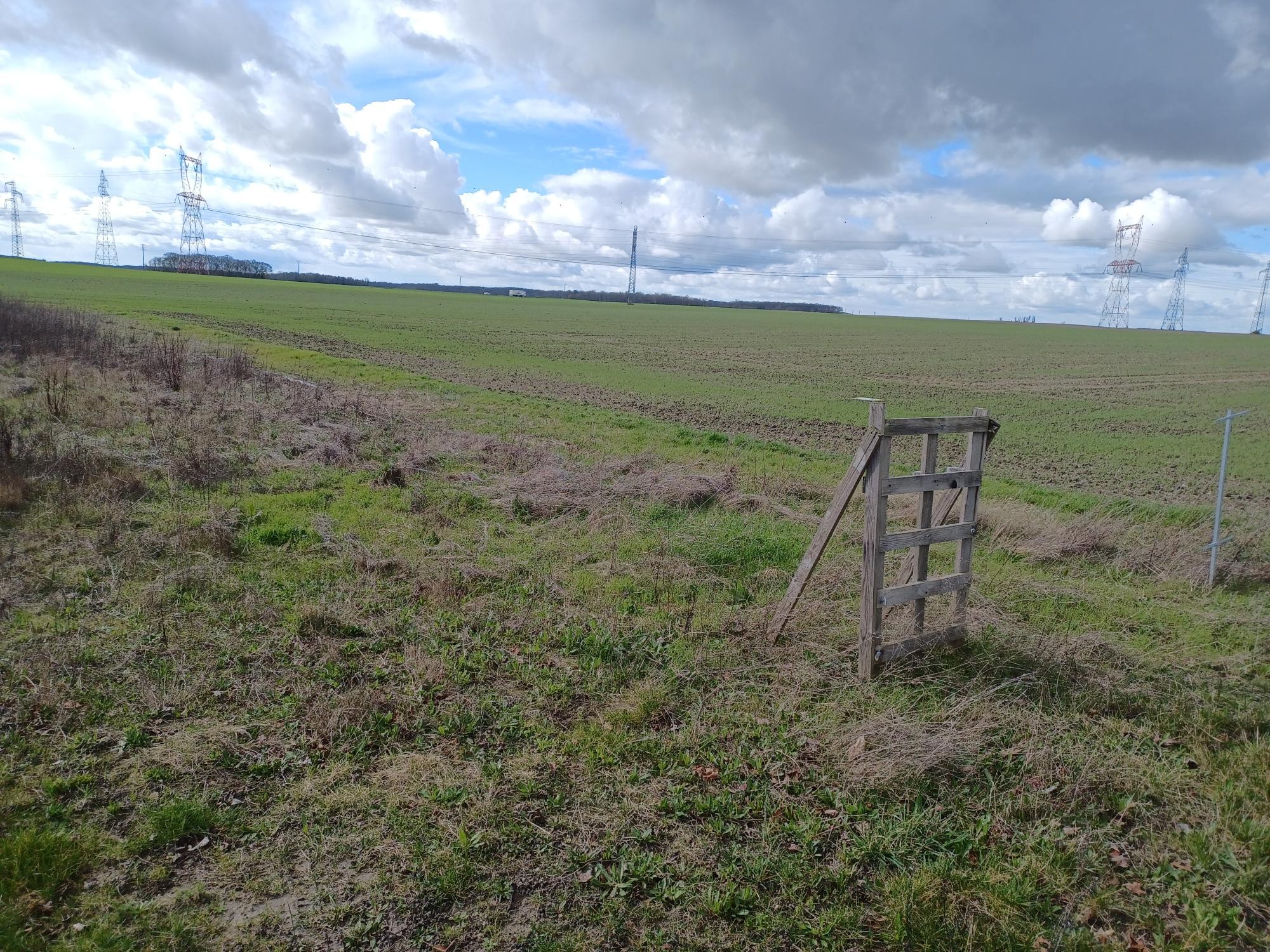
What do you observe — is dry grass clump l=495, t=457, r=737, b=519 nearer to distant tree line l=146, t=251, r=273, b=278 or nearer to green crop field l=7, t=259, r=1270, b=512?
green crop field l=7, t=259, r=1270, b=512

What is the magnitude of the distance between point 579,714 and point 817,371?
124 feet

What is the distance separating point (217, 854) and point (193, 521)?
592 cm

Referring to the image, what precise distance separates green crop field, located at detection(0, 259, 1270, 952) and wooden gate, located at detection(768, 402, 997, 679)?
0.82ft

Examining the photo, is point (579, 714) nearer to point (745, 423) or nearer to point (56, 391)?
Result: point (56, 391)

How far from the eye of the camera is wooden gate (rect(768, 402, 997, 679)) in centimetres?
585

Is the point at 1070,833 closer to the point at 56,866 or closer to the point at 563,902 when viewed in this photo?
the point at 563,902

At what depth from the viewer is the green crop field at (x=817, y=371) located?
19094mm

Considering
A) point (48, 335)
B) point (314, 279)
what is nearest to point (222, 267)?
point (314, 279)

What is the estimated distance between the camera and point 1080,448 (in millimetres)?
19438

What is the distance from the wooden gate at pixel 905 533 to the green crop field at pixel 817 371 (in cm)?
166

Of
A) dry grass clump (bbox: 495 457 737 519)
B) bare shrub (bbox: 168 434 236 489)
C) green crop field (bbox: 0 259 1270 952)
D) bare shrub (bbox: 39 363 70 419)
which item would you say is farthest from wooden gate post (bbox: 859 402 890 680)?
bare shrub (bbox: 39 363 70 419)

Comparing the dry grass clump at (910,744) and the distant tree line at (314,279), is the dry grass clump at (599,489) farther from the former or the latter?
the distant tree line at (314,279)

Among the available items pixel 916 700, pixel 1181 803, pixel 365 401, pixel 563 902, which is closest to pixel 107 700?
pixel 563 902

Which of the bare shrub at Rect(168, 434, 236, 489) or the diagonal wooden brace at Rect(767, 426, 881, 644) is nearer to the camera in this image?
the diagonal wooden brace at Rect(767, 426, 881, 644)
